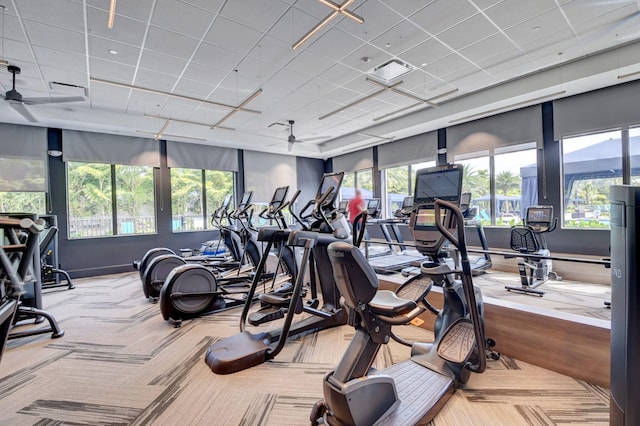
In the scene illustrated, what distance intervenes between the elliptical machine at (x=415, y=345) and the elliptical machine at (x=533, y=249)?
255cm

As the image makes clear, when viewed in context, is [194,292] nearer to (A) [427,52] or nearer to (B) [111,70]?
(B) [111,70]

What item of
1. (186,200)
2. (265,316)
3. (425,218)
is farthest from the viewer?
(186,200)

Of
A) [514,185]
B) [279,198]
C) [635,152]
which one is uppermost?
[635,152]

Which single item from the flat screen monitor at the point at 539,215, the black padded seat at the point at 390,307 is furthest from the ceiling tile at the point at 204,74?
the flat screen monitor at the point at 539,215

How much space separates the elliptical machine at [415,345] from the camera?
165 centimetres

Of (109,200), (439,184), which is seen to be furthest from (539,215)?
(109,200)

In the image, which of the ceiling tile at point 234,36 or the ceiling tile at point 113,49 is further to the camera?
the ceiling tile at point 113,49

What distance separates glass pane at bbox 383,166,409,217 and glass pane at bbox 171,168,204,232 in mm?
6092

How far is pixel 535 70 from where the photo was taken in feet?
18.2

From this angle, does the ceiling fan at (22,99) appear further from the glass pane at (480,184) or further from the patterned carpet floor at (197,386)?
the glass pane at (480,184)

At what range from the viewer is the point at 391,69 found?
521cm

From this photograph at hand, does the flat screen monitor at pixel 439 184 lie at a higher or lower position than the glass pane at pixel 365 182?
lower

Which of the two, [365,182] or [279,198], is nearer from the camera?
[279,198]

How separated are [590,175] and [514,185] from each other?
1.39 metres
